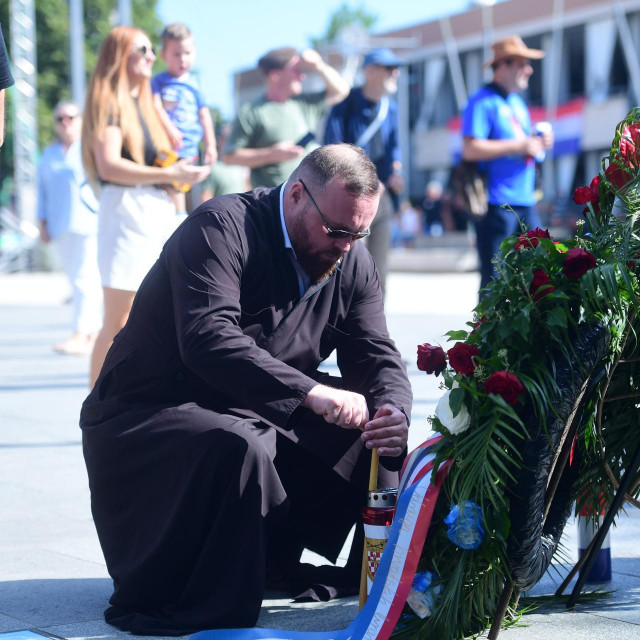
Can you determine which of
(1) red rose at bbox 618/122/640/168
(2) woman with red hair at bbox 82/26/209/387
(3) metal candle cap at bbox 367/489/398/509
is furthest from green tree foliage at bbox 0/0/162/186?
(1) red rose at bbox 618/122/640/168

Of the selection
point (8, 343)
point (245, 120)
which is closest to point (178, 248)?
point (245, 120)

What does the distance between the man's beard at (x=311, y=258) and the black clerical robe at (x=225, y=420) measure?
4 centimetres

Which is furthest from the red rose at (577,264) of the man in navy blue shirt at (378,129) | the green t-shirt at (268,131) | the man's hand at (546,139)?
the man in navy blue shirt at (378,129)

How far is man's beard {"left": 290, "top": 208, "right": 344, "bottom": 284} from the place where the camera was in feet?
11.1

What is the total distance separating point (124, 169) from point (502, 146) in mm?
2513

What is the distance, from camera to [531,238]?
2918 mm

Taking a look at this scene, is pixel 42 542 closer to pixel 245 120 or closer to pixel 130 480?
pixel 130 480

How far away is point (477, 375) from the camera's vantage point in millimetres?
2680

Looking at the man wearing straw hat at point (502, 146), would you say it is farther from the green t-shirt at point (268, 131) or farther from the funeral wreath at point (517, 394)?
the funeral wreath at point (517, 394)

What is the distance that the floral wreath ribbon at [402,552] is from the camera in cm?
273

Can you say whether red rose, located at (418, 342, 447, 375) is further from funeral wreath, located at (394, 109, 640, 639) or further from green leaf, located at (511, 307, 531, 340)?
green leaf, located at (511, 307, 531, 340)

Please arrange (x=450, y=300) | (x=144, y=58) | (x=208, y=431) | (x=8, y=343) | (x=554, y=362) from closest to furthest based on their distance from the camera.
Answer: (x=554, y=362), (x=208, y=431), (x=144, y=58), (x=8, y=343), (x=450, y=300)

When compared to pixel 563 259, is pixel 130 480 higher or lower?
lower

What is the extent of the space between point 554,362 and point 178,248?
3.89ft
